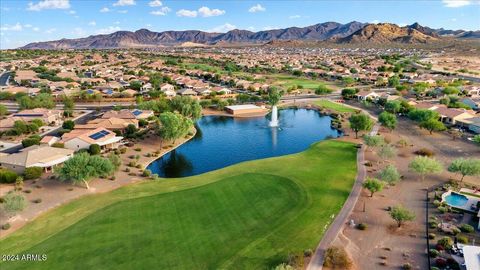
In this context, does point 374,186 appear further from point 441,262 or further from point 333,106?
point 333,106

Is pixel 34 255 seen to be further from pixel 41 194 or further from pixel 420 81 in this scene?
pixel 420 81

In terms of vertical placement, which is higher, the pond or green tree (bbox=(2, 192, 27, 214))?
green tree (bbox=(2, 192, 27, 214))

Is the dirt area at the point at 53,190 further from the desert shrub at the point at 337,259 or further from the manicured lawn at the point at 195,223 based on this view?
the desert shrub at the point at 337,259

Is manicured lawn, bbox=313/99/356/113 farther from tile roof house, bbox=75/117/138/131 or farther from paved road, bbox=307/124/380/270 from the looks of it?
tile roof house, bbox=75/117/138/131

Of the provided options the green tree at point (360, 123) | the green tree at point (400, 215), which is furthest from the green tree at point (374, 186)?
the green tree at point (360, 123)

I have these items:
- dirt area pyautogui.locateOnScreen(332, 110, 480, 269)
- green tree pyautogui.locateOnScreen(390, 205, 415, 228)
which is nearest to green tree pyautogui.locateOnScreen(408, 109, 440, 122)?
dirt area pyautogui.locateOnScreen(332, 110, 480, 269)
